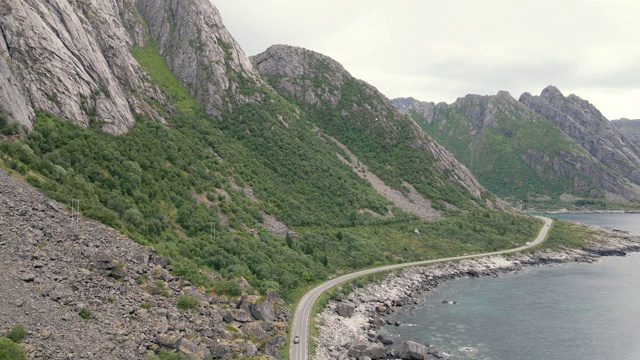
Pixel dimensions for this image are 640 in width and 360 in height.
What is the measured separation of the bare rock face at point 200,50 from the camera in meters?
119

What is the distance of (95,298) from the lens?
3253 centimetres

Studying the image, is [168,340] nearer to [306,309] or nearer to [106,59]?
[306,309]

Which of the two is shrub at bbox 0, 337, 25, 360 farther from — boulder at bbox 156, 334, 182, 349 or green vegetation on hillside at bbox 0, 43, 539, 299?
green vegetation on hillside at bbox 0, 43, 539, 299

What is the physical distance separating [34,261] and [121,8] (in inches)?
4538

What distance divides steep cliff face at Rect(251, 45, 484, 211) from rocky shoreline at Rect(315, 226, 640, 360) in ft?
145

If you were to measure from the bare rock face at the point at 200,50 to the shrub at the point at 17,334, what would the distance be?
313 feet

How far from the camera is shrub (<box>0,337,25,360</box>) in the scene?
23.4 metres

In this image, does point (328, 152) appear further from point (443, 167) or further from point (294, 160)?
point (443, 167)

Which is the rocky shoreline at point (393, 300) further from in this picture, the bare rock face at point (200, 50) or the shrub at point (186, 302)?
the bare rock face at point (200, 50)

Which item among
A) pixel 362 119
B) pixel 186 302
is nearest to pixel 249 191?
pixel 186 302

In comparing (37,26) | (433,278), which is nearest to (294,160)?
(433,278)

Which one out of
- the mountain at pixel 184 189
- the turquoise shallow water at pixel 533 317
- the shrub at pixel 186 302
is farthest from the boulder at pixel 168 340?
the turquoise shallow water at pixel 533 317

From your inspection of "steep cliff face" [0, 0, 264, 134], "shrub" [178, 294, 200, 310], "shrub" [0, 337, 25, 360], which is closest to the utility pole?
"shrub" [178, 294, 200, 310]

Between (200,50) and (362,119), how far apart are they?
7452cm
